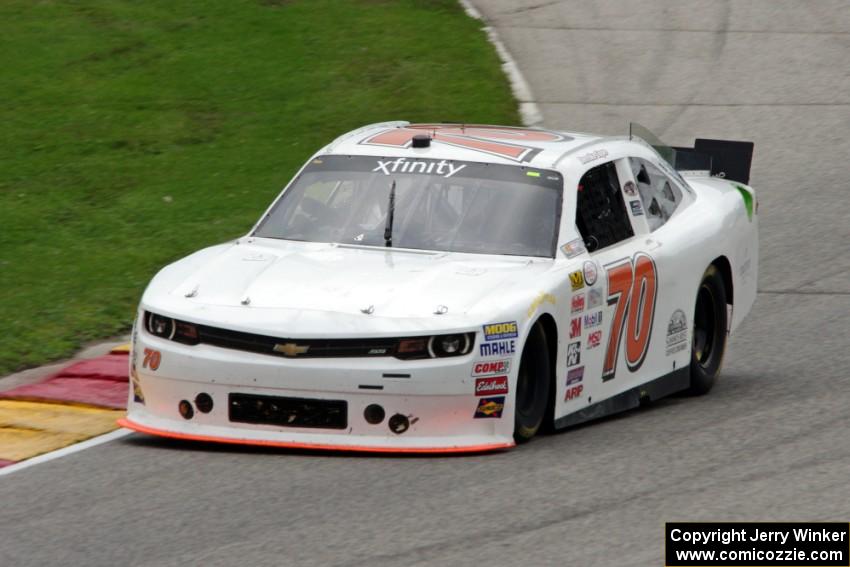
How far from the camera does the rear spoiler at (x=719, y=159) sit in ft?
34.8

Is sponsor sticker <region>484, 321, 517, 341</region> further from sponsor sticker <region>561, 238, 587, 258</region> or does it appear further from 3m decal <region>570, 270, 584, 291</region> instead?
sponsor sticker <region>561, 238, 587, 258</region>

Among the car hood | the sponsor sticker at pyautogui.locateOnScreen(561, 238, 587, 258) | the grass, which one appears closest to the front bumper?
the car hood

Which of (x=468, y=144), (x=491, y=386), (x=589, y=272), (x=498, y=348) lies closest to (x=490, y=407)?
(x=491, y=386)

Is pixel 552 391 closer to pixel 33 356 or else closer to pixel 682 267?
pixel 682 267

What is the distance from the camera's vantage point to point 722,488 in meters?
6.67

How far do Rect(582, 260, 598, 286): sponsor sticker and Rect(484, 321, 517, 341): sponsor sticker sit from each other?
0.83 metres

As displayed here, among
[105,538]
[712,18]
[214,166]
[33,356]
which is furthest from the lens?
[712,18]

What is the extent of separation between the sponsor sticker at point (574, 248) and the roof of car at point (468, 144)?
1.76 ft

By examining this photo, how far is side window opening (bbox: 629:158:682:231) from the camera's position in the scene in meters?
9.06

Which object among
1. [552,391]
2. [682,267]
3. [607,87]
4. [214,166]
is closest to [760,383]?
[682,267]

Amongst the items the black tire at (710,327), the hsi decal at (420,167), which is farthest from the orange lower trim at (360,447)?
the black tire at (710,327)

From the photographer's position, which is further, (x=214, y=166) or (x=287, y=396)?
(x=214, y=166)

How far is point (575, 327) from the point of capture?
7.79 meters

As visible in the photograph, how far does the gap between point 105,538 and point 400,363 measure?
157 centimetres
